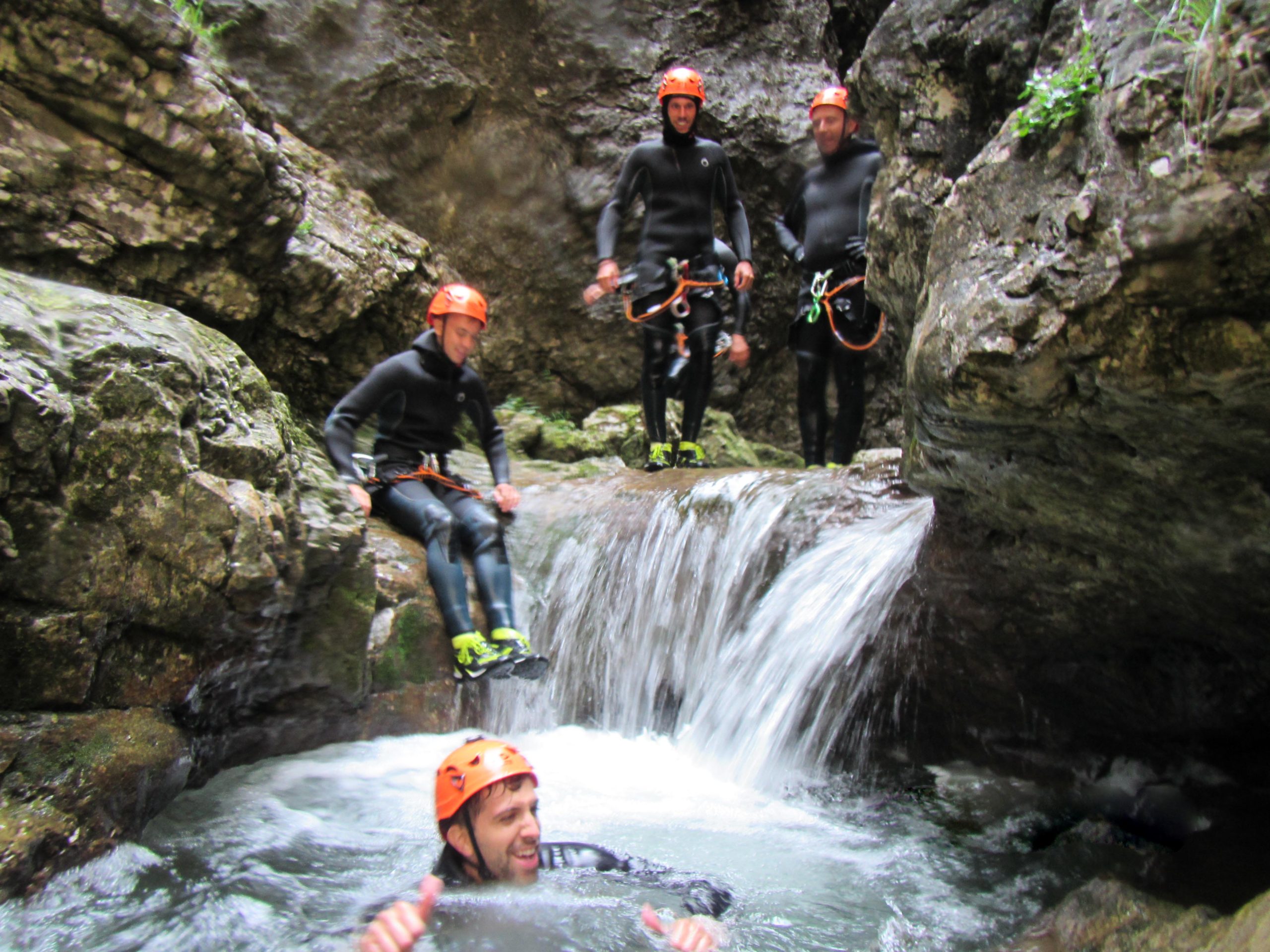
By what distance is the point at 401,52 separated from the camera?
26.8 ft

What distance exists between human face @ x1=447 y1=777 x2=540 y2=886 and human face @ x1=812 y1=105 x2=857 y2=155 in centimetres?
455

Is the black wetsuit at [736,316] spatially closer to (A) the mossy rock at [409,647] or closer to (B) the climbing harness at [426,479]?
(B) the climbing harness at [426,479]

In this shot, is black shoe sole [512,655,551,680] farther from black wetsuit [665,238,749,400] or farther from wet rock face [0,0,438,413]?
wet rock face [0,0,438,413]

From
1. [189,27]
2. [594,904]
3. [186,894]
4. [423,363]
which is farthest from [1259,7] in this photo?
[189,27]

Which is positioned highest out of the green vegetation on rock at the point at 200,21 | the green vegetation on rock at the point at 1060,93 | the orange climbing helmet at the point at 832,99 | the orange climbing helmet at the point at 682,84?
the green vegetation on rock at the point at 200,21

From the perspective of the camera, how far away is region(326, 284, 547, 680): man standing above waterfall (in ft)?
14.2

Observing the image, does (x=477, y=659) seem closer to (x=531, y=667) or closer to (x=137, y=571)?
(x=531, y=667)

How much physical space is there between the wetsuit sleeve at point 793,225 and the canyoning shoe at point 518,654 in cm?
312

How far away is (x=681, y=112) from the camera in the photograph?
571cm

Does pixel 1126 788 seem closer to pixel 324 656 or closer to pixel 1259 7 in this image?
pixel 1259 7

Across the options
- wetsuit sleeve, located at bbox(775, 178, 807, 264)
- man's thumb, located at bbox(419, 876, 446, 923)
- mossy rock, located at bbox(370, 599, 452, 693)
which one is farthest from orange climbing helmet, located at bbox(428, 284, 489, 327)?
man's thumb, located at bbox(419, 876, 446, 923)

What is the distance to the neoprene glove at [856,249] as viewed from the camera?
5.39m

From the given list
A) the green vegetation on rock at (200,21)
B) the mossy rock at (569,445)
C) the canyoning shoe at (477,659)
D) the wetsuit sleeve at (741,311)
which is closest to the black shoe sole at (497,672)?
the canyoning shoe at (477,659)

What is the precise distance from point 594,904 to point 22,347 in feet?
7.37
